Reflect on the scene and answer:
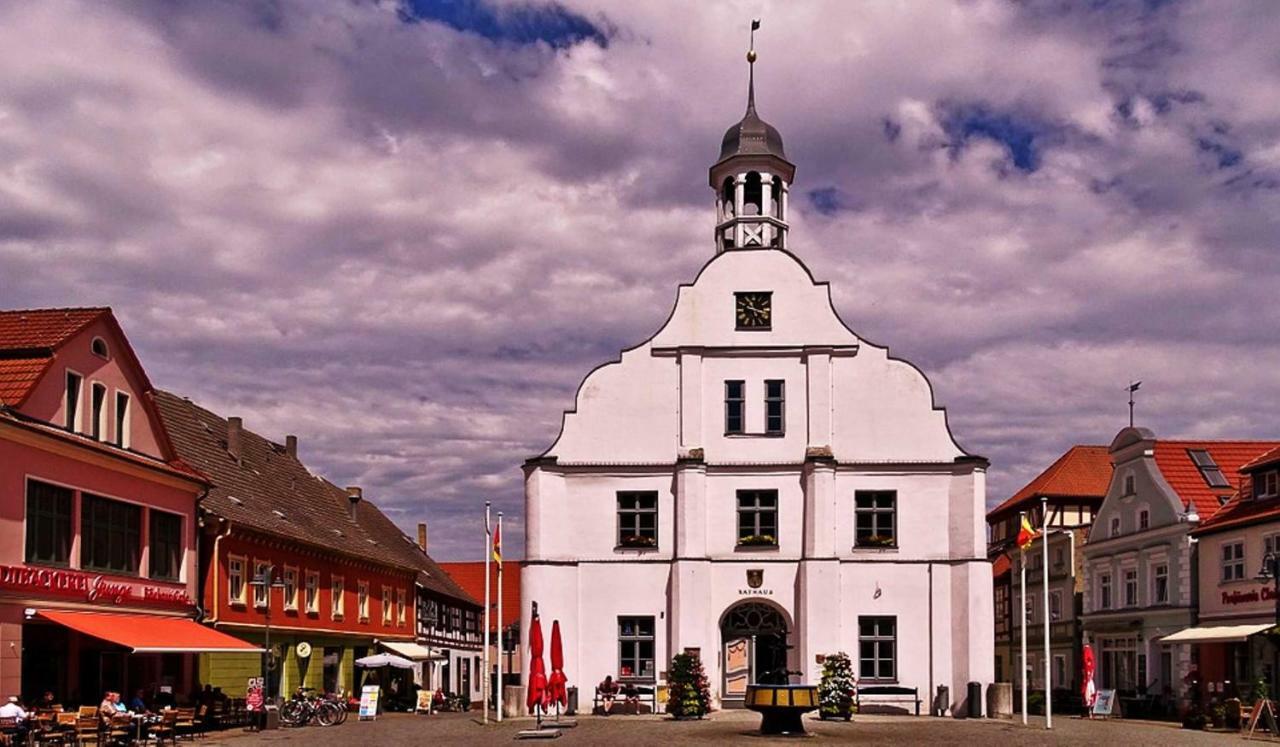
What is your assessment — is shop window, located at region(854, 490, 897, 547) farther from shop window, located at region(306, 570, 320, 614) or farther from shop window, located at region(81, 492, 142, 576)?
shop window, located at region(81, 492, 142, 576)

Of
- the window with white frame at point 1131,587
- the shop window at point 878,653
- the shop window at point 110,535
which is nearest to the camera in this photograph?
the shop window at point 110,535

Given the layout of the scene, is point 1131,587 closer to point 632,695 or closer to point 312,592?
point 632,695

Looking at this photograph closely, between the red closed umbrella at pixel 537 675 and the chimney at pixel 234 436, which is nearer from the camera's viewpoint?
the red closed umbrella at pixel 537 675

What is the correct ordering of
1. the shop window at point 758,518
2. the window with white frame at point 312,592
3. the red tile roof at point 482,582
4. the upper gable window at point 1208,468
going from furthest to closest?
Result: the red tile roof at point 482,582, the upper gable window at point 1208,468, the window with white frame at point 312,592, the shop window at point 758,518

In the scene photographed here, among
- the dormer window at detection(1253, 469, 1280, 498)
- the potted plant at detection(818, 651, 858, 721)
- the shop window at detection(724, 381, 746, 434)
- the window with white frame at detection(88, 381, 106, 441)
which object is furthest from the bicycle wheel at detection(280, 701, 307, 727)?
the dormer window at detection(1253, 469, 1280, 498)

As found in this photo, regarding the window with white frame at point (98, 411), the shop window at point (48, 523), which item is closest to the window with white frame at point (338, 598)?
the window with white frame at point (98, 411)

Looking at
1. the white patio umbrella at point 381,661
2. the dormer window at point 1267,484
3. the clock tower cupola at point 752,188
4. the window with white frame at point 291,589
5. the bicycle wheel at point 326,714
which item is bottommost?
the bicycle wheel at point 326,714

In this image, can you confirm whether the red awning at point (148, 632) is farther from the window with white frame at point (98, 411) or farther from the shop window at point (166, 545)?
the window with white frame at point (98, 411)

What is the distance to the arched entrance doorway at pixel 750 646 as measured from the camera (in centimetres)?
4272

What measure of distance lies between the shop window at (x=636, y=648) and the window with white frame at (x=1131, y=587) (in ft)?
68.8

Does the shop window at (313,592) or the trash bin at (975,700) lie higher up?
the shop window at (313,592)

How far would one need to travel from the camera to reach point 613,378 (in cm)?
4416

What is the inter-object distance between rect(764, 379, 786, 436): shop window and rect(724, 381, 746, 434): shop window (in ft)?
2.22

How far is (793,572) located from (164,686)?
17.5 meters
